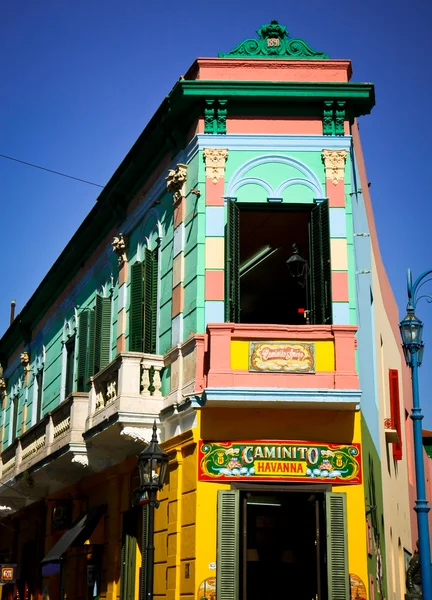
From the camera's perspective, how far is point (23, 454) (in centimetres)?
2386

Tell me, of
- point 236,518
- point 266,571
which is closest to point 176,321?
point 236,518

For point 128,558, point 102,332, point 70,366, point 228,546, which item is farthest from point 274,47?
point 70,366

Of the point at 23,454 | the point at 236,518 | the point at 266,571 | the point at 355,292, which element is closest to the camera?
the point at 236,518

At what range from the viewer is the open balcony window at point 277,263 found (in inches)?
590

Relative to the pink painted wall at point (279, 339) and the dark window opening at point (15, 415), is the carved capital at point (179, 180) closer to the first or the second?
the pink painted wall at point (279, 339)

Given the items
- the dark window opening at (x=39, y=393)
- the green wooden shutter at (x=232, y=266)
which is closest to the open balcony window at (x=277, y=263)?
the green wooden shutter at (x=232, y=266)

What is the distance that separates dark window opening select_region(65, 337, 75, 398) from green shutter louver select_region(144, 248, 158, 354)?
626 cm

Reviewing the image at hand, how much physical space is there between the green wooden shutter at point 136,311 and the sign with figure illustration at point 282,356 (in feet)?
12.0

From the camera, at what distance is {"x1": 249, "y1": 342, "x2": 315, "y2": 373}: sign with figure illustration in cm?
1423

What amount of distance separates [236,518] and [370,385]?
4.65m

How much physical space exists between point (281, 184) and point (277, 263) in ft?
11.7

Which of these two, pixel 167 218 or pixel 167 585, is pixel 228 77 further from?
pixel 167 585

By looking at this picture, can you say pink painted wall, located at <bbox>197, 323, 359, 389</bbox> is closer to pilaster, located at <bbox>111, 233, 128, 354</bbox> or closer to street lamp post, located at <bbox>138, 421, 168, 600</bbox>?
street lamp post, located at <bbox>138, 421, 168, 600</bbox>

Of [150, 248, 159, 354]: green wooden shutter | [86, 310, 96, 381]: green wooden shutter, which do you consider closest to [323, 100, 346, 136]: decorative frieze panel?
[150, 248, 159, 354]: green wooden shutter
